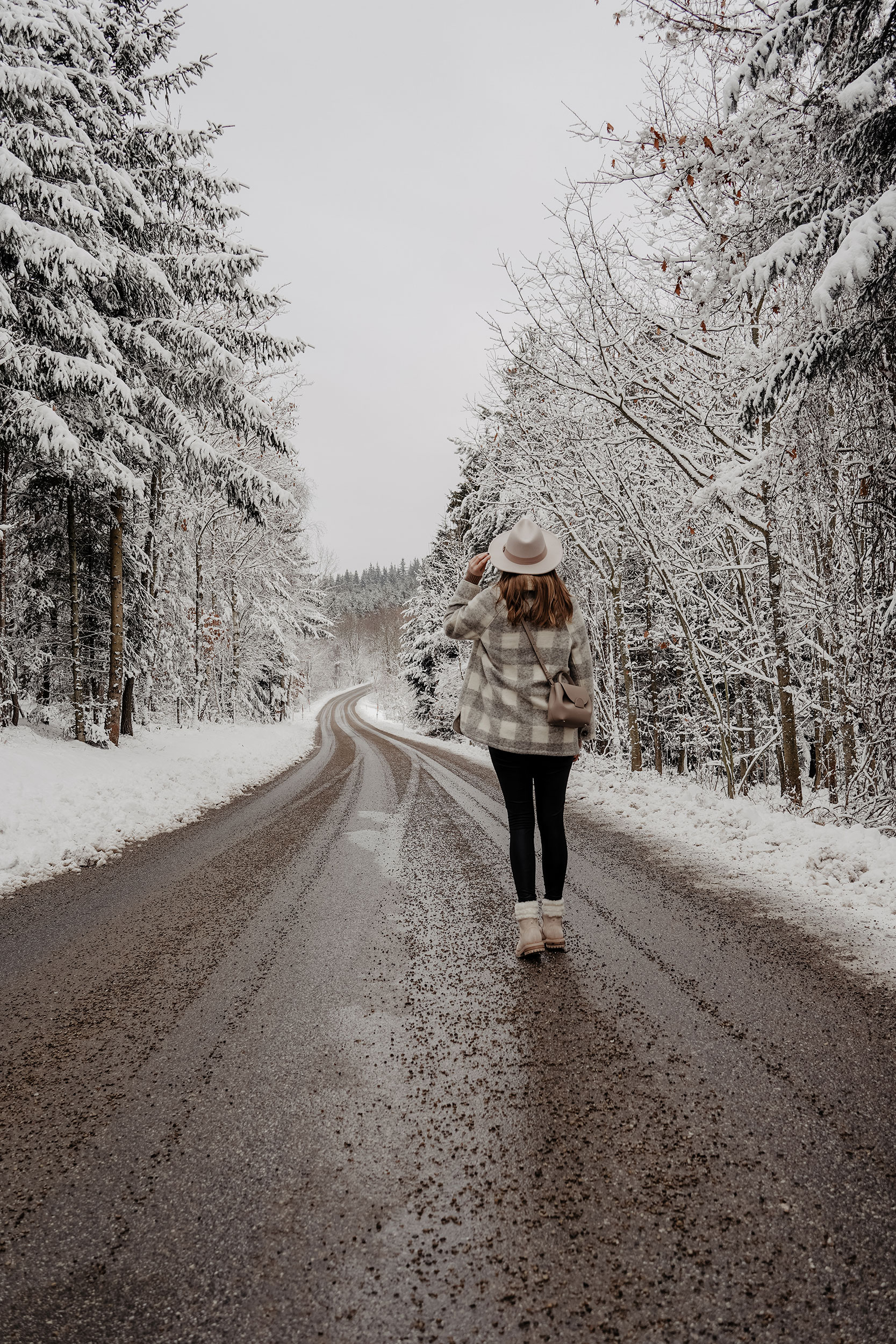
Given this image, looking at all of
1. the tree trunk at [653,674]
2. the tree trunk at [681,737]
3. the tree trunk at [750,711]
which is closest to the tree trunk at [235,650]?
the tree trunk at [653,674]

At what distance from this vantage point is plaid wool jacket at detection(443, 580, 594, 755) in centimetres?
329

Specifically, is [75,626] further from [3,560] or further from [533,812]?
[533,812]

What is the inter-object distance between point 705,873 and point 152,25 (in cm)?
1650

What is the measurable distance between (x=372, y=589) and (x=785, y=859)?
136 m

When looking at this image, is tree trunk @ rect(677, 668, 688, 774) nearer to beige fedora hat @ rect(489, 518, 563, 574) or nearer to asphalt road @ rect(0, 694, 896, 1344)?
beige fedora hat @ rect(489, 518, 563, 574)

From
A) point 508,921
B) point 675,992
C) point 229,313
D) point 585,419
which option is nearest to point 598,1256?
point 675,992

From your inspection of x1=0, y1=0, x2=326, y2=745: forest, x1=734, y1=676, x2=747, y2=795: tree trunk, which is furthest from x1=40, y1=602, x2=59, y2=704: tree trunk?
x1=734, y1=676, x2=747, y2=795: tree trunk

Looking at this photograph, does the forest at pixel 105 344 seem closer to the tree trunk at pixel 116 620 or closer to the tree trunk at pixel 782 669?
the tree trunk at pixel 116 620

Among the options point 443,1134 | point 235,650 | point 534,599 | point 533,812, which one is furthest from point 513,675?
point 235,650

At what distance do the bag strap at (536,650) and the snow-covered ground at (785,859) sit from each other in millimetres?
2012

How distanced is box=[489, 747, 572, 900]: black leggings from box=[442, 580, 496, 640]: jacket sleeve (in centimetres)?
63

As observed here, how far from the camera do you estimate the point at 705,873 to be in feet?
16.7

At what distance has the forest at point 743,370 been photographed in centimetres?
452

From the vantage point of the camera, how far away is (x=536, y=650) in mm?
3309
